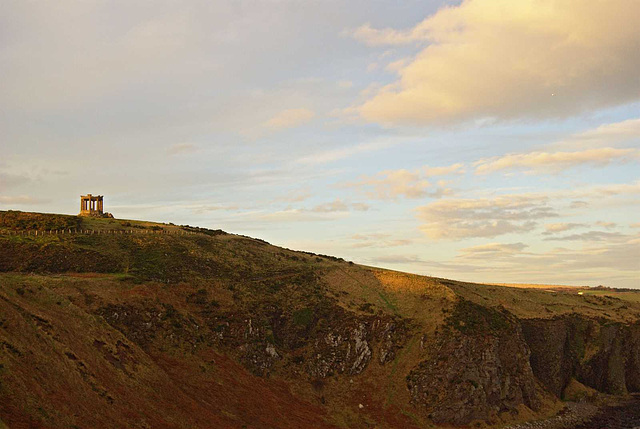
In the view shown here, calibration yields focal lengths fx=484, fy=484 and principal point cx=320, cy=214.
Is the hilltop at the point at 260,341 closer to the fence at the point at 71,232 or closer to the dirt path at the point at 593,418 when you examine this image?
the fence at the point at 71,232

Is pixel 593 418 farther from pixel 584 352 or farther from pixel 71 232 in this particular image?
pixel 71 232

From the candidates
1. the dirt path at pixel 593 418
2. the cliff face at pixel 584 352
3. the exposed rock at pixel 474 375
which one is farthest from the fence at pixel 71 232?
the cliff face at pixel 584 352

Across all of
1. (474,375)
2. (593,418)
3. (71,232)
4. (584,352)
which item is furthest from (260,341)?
(584,352)

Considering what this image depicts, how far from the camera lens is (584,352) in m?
92.7

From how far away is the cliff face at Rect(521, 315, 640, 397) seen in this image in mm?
86438

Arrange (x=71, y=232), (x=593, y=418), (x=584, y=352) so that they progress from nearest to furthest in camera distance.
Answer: (x=593, y=418) < (x=584, y=352) < (x=71, y=232)

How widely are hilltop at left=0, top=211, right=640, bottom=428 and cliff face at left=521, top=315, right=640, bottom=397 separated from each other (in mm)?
323

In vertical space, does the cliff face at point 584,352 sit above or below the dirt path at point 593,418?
above

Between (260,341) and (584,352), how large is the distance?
210 feet

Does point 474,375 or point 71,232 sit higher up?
point 71,232

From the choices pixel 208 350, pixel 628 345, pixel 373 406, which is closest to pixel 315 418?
pixel 373 406

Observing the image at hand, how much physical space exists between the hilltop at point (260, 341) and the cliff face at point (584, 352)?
323 mm

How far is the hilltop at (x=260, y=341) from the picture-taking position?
43375 mm

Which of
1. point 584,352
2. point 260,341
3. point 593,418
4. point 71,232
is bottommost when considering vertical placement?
point 593,418
